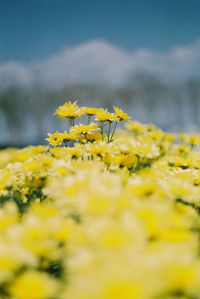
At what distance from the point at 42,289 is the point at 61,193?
28 centimetres

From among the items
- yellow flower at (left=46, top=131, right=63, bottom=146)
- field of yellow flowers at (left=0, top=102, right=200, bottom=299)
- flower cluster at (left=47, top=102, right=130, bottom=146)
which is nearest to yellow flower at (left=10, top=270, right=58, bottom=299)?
field of yellow flowers at (left=0, top=102, right=200, bottom=299)

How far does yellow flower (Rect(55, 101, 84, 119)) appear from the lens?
61.3 inches

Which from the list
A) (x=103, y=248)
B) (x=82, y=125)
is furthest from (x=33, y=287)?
(x=82, y=125)

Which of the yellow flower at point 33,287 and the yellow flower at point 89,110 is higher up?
the yellow flower at point 89,110

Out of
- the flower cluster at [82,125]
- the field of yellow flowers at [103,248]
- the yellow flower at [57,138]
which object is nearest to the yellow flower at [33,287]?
the field of yellow flowers at [103,248]

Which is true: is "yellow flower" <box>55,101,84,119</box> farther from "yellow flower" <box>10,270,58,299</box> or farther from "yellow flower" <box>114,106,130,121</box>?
"yellow flower" <box>10,270,58,299</box>

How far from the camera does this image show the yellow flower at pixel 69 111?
156cm

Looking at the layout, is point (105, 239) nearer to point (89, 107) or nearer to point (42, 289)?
point (42, 289)

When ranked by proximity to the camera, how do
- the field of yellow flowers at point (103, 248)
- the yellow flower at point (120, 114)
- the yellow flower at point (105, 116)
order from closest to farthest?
the field of yellow flowers at point (103, 248), the yellow flower at point (105, 116), the yellow flower at point (120, 114)

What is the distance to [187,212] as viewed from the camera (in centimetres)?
88

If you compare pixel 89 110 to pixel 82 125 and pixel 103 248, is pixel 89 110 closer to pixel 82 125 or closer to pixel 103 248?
pixel 82 125

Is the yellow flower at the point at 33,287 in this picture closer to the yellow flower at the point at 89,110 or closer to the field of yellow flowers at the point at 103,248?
the field of yellow flowers at the point at 103,248

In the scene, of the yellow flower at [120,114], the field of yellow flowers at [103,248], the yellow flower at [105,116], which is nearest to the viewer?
the field of yellow flowers at [103,248]

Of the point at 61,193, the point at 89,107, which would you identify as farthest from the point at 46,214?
the point at 89,107
